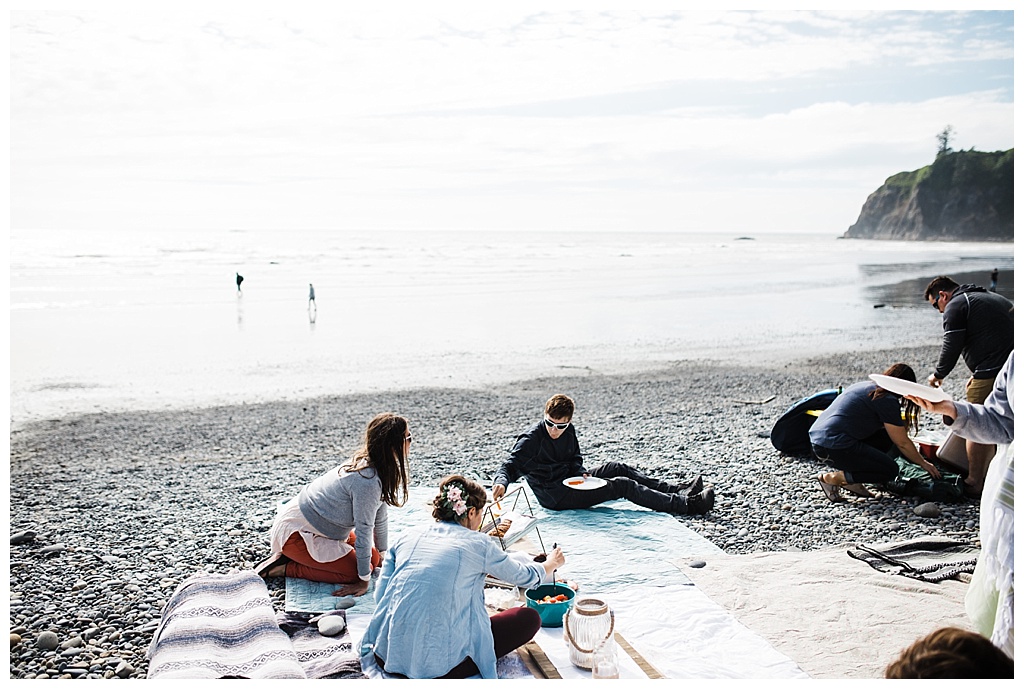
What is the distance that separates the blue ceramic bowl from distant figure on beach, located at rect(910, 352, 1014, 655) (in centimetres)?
177

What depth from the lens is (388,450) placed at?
4.52 metres

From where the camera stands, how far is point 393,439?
4.50 metres

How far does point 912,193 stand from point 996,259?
4263 centimetres

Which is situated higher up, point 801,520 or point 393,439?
point 393,439

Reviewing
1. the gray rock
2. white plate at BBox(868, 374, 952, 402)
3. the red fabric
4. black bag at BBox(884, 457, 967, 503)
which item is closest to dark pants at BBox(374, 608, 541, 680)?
the red fabric

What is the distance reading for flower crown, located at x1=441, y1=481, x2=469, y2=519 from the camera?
11.4ft

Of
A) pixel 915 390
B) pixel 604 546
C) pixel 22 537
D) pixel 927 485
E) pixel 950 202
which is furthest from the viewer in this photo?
pixel 950 202

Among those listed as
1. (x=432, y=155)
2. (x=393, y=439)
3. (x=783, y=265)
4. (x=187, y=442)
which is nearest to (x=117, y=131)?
Result: (x=432, y=155)

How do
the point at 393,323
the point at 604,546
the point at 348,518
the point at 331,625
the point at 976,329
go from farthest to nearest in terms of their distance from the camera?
1. the point at 393,323
2. the point at 976,329
3. the point at 604,546
4. the point at 348,518
5. the point at 331,625

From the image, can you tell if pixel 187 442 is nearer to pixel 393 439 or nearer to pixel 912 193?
pixel 393 439

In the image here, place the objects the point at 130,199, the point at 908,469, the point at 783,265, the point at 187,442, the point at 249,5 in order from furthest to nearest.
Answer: the point at 130,199
the point at 783,265
the point at 187,442
the point at 908,469
the point at 249,5

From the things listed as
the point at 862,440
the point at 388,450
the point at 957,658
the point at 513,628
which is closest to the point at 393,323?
the point at 862,440

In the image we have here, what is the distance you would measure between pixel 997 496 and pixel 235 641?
319 cm

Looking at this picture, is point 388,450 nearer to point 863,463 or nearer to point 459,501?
point 459,501
